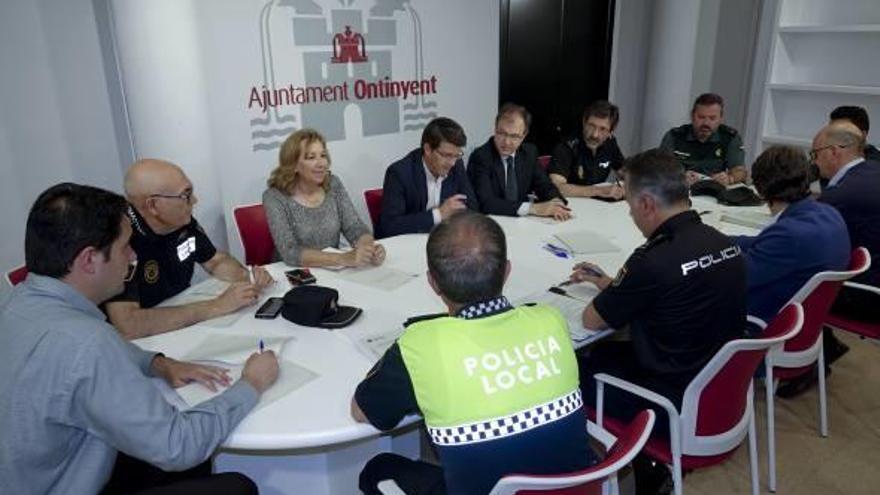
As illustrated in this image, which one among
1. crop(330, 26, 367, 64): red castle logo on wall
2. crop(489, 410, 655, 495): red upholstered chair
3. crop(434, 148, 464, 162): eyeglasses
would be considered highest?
crop(330, 26, 367, 64): red castle logo on wall

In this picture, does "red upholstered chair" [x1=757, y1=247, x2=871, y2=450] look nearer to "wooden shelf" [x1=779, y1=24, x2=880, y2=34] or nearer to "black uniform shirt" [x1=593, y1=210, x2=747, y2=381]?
"black uniform shirt" [x1=593, y1=210, x2=747, y2=381]

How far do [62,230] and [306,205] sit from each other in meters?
1.53

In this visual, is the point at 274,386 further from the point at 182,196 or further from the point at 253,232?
the point at 253,232

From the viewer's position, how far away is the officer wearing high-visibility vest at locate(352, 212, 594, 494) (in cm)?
116

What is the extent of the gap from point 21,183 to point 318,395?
2.38 metres

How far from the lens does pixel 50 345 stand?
1187 mm

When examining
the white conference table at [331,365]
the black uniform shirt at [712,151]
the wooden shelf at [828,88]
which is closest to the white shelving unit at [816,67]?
the wooden shelf at [828,88]

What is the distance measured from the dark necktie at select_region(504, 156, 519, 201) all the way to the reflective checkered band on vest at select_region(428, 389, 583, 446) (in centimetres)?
241

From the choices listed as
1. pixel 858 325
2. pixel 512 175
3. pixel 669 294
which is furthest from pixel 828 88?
pixel 669 294

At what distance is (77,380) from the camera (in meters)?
1.18

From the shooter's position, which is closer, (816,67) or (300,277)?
(300,277)

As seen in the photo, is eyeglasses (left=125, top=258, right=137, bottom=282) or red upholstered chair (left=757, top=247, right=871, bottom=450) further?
red upholstered chair (left=757, top=247, right=871, bottom=450)

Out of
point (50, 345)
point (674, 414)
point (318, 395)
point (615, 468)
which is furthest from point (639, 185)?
point (50, 345)

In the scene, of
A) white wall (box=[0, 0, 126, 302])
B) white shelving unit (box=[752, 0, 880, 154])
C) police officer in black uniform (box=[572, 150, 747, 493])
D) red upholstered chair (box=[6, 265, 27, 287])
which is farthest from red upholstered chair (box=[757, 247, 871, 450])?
white wall (box=[0, 0, 126, 302])
